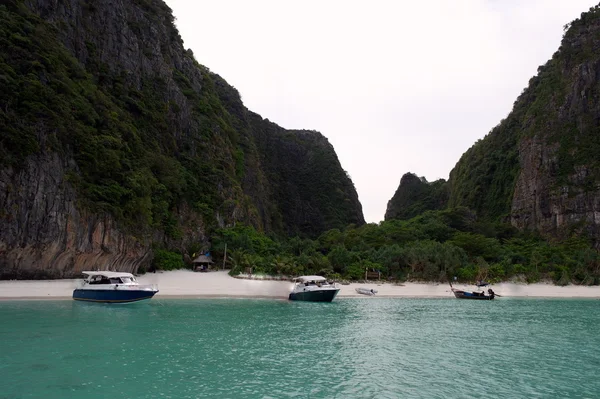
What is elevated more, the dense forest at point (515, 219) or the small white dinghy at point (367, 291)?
the dense forest at point (515, 219)

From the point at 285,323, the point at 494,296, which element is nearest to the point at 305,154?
the point at 494,296

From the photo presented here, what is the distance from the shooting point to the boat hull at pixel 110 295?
109ft

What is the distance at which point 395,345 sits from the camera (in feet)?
69.1

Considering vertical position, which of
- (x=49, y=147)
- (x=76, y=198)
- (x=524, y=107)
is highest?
(x=524, y=107)

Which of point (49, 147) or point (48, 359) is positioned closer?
point (48, 359)

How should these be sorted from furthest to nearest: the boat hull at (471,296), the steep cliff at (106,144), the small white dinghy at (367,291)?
1. the boat hull at (471,296)
2. the small white dinghy at (367,291)
3. the steep cliff at (106,144)

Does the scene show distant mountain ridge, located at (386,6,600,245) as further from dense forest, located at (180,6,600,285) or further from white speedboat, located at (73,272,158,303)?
white speedboat, located at (73,272,158,303)

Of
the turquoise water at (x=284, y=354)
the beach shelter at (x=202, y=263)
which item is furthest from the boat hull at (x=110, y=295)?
the beach shelter at (x=202, y=263)

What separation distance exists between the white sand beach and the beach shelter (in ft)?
7.33

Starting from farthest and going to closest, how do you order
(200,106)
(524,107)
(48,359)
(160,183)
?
1. (524,107)
2. (200,106)
3. (160,183)
4. (48,359)

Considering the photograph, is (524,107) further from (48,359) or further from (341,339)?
(48,359)

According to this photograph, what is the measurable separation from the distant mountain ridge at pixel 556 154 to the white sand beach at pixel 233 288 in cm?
3261

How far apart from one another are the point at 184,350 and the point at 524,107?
4576 inches

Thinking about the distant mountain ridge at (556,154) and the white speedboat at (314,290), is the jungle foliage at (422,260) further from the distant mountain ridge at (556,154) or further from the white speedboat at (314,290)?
the distant mountain ridge at (556,154)
